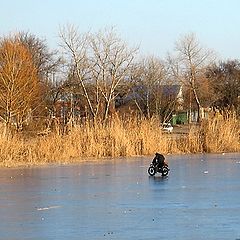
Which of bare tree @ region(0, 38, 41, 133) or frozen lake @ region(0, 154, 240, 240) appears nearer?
frozen lake @ region(0, 154, 240, 240)

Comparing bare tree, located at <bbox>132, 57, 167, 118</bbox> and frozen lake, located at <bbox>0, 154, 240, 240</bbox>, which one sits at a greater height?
bare tree, located at <bbox>132, 57, 167, 118</bbox>

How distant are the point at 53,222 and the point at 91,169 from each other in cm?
1223

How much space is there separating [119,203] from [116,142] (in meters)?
16.2

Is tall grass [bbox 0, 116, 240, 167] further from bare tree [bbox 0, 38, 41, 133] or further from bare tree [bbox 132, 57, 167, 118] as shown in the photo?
bare tree [bbox 132, 57, 167, 118]

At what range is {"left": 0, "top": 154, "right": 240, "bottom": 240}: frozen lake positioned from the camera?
10.8 meters

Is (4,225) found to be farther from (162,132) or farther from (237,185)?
(162,132)

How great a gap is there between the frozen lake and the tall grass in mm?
3774

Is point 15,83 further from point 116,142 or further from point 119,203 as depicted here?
point 119,203

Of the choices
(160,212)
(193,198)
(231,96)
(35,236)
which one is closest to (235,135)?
(193,198)

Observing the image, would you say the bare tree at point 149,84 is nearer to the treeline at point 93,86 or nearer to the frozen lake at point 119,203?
the treeline at point 93,86

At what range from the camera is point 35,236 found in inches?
411

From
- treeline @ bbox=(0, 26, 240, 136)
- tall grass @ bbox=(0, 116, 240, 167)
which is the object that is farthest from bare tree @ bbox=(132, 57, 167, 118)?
tall grass @ bbox=(0, 116, 240, 167)

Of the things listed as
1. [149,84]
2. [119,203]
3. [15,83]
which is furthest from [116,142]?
[149,84]

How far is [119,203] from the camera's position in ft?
47.4
